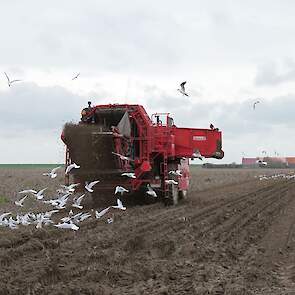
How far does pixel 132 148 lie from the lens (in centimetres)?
1678

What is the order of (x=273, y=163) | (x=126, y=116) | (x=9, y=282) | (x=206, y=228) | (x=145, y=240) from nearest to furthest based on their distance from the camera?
(x=9, y=282) < (x=145, y=240) < (x=206, y=228) < (x=126, y=116) < (x=273, y=163)

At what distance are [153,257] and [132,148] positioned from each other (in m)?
7.99

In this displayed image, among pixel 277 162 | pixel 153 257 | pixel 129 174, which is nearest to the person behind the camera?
pixel 153 257

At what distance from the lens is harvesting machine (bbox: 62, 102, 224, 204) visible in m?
15.9

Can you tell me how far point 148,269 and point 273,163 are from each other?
100 meters

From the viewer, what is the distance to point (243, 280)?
767 centimetres

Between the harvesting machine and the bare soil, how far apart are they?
2.21 metres

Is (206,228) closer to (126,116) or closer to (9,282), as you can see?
(126,116)

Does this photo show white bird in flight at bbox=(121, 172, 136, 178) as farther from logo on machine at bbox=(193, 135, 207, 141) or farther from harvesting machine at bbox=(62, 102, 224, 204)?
logo on machine at bbox=(193, 135, 207, 141)

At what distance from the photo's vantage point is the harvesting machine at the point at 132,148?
52.2ft

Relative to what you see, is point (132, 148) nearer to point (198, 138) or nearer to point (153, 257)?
point (198, 138)

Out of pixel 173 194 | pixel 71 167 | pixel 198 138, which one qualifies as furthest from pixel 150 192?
pixel 198 138

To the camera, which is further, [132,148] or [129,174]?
[132,148]

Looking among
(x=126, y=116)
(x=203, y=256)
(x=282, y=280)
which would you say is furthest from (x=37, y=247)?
(x=126, y=116)
